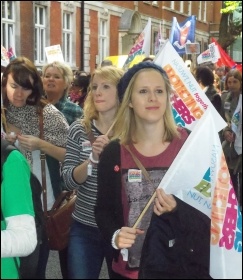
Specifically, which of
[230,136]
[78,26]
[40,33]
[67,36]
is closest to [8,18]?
[40,33]

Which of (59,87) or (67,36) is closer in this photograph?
(59,87)

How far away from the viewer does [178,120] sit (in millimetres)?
3904

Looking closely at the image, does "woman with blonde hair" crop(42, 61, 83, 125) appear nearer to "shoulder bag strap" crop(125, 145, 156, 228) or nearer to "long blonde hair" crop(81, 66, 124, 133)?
"long blonde hair" crop(81, 66, 124, 133)

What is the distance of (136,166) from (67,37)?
75.1ft

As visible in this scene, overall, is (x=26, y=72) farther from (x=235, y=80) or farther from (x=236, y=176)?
(x=235, y=80)

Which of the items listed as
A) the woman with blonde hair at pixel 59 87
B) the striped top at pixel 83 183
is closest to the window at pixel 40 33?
the woman with blonde hair at pixel 59 87

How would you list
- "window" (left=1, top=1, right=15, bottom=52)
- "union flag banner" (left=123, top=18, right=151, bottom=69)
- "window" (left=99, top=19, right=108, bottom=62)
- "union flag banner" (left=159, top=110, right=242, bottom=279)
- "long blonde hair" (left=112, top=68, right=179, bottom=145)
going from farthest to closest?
"window" (left=99, top=19, right=108, bottom=62) → "window" (left=1, top=1, right=15, bottom=52) → "union flag banner" (left=123, top=18, right=151, bottom=69) → "long blonde hair" (left=112, top=68, right=179, bottom=145) → "union flag banner" (left=159, top=110, right=242, bottom=279)

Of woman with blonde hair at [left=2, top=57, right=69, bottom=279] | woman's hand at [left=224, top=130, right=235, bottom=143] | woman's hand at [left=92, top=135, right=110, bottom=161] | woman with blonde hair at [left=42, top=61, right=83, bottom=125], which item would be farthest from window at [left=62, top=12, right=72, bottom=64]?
woman's hand at [left=92, top=135, right=110, bottom=161]

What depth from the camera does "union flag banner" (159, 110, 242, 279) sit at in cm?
239

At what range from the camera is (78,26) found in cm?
2558

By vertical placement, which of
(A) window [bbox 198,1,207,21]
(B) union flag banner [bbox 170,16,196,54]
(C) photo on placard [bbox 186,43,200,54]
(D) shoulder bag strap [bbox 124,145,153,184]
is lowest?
(D) shoulder bag strap [bbox 124,145,153,184]

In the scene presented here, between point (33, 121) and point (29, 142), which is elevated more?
point (33, 121)

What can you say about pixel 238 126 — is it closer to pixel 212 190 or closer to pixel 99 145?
pixel 99 145

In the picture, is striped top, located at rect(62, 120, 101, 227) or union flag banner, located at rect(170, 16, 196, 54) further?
union flag banner, located at rect(170, 16, 196, 54)
